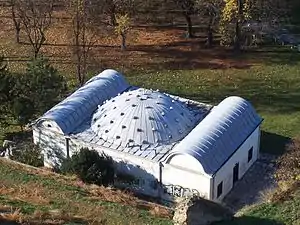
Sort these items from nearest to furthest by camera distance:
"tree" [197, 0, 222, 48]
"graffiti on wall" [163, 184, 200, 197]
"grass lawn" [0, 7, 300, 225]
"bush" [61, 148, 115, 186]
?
"grass lawn" [0, 7, 300, 225] < "graffiti on wall" [163, 184, 200, 197] < "bush" [61, 148, 115, 186] < "tree" [197, 0, 222, 48]

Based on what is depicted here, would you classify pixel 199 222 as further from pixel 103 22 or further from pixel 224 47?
pixel 103 22

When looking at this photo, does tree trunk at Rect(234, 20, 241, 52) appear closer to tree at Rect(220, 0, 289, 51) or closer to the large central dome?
tree at Rect(220, 0, 289, 51)

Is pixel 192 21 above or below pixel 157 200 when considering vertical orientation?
above

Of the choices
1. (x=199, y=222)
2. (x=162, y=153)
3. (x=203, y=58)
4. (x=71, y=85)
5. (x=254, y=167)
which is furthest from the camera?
(x=203, y=58)

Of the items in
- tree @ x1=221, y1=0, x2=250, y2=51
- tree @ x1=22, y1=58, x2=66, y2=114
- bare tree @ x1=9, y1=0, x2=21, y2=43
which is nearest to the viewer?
tree @ x1=22, y1=58, x2=66, y2=114

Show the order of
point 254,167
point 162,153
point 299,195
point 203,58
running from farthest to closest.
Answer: point 203,58 → point 254,167 → point 162,153 → point 299,195

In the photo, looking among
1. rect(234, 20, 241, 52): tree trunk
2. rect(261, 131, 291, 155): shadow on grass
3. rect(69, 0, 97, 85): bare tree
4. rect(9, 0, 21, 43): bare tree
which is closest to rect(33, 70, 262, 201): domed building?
rect(261, 131, 291, 155): shadow on grass

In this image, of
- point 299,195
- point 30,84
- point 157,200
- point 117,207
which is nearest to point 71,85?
point 30,84
